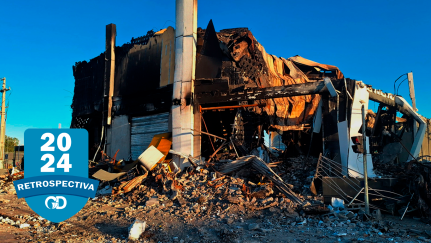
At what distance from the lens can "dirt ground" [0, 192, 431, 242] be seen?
23.0 ft

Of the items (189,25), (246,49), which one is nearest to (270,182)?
(246,49)

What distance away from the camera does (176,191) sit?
33.7 ft

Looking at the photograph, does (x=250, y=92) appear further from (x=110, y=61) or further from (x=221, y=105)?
(x=110, y=61)

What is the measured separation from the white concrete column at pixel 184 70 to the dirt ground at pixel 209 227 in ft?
13.2

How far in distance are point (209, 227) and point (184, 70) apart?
24.9ft

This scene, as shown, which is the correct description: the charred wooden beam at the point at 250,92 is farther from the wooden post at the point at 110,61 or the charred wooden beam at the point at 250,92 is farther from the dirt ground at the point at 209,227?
the wooden post at the point at 110,61

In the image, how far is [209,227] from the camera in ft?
25.6

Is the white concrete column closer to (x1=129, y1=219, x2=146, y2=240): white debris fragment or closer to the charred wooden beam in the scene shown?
the charred wooden beam

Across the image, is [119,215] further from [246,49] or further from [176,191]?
[246,49]

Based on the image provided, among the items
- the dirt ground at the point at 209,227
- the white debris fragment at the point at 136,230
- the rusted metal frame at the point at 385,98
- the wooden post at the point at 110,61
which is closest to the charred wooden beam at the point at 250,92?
the rusted metal frame at the point at 385,98

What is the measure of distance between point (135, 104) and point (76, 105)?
19.3ft

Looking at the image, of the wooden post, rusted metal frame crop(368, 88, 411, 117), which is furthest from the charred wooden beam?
the wooden post

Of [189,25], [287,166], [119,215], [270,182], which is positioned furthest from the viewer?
[189,25]

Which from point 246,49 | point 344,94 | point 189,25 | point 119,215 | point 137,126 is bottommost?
point 119,215
